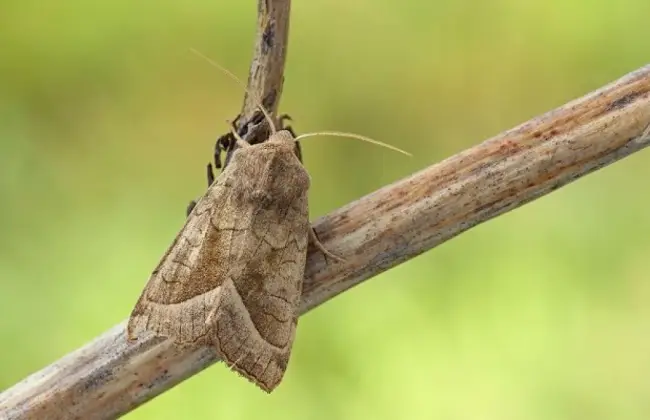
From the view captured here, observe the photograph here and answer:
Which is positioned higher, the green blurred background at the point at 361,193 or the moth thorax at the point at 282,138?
the moth thorax at the point at 282,138

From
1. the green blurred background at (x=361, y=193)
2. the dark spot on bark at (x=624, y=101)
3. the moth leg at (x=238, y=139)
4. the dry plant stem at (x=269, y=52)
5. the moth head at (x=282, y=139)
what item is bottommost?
the green blurred background at (x=361, y=193)

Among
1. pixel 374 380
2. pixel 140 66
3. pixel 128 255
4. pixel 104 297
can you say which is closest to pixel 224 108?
pixel 140 66

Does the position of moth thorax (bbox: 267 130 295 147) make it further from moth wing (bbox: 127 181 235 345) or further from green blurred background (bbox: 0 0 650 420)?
green blurred background (bbox: 0 0 650 420)

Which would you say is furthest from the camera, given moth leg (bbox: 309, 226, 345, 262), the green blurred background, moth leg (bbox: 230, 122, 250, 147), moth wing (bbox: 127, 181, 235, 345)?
the green blurred background

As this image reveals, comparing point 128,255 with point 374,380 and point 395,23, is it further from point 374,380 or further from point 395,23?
point 395,23

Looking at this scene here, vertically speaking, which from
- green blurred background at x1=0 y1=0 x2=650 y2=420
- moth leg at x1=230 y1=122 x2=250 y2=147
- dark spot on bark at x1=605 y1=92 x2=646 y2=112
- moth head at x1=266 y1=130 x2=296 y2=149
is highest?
moth leg at x1=230 y1=122 x2=250 y2=147

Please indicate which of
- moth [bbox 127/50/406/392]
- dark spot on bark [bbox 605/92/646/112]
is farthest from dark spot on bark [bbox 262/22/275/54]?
dark spot on bark [bbox 605/92/646/112]

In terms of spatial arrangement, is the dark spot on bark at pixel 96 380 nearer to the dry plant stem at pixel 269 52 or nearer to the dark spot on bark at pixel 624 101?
the dry plant stem at pixel 269 52

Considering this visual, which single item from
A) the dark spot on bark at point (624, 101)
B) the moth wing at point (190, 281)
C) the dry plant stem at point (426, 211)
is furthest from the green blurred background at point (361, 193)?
the dark spot on bark at point (624, 101)
